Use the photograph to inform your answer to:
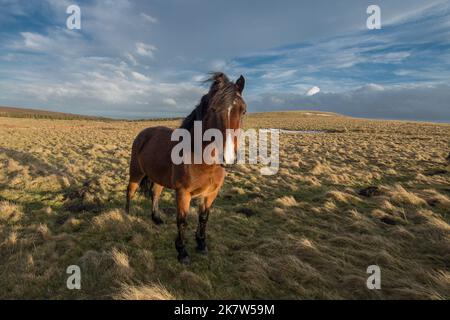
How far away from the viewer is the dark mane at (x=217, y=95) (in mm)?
3188

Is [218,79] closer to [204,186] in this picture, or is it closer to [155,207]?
[204,186]

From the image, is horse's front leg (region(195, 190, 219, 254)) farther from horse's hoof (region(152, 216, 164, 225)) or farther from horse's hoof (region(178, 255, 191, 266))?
horse's hoof (region(152, 216, 164, 225))

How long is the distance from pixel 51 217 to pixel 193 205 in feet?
11.3

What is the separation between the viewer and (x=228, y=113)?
3141 millimetres

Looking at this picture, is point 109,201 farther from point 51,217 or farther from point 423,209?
point 423,209

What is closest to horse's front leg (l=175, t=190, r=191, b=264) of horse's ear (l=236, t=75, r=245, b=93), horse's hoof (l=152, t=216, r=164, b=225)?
horse's hoof (l=152, t=216, r=164, b=225)

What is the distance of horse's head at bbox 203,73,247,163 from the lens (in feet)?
10.3

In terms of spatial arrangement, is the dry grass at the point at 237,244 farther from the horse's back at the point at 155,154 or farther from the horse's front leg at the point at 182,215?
the horse's back at the point at 155,154

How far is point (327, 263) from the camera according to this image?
4086 millimetres

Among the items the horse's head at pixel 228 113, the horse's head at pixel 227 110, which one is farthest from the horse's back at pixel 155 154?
the horse's head at pixel 228 113

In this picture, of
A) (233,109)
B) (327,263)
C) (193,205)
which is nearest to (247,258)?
(327,263)

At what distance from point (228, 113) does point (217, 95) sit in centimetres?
31

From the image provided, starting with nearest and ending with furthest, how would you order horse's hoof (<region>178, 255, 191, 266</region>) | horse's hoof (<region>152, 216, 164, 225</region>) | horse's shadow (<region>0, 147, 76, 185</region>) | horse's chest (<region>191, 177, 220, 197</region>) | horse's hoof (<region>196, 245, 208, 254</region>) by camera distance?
horse's chest (<region>191, 177, 220, 197</region>) → horse's hoof (<region>178, 255, 191, 266</region>) → horse's hoof (<region>196, 245, 208, 254</region>) → horse's hoof (<region>152, 216, 164, 225</region>) → horse's shadow (<region>0, 147, 76, 185</region>)
